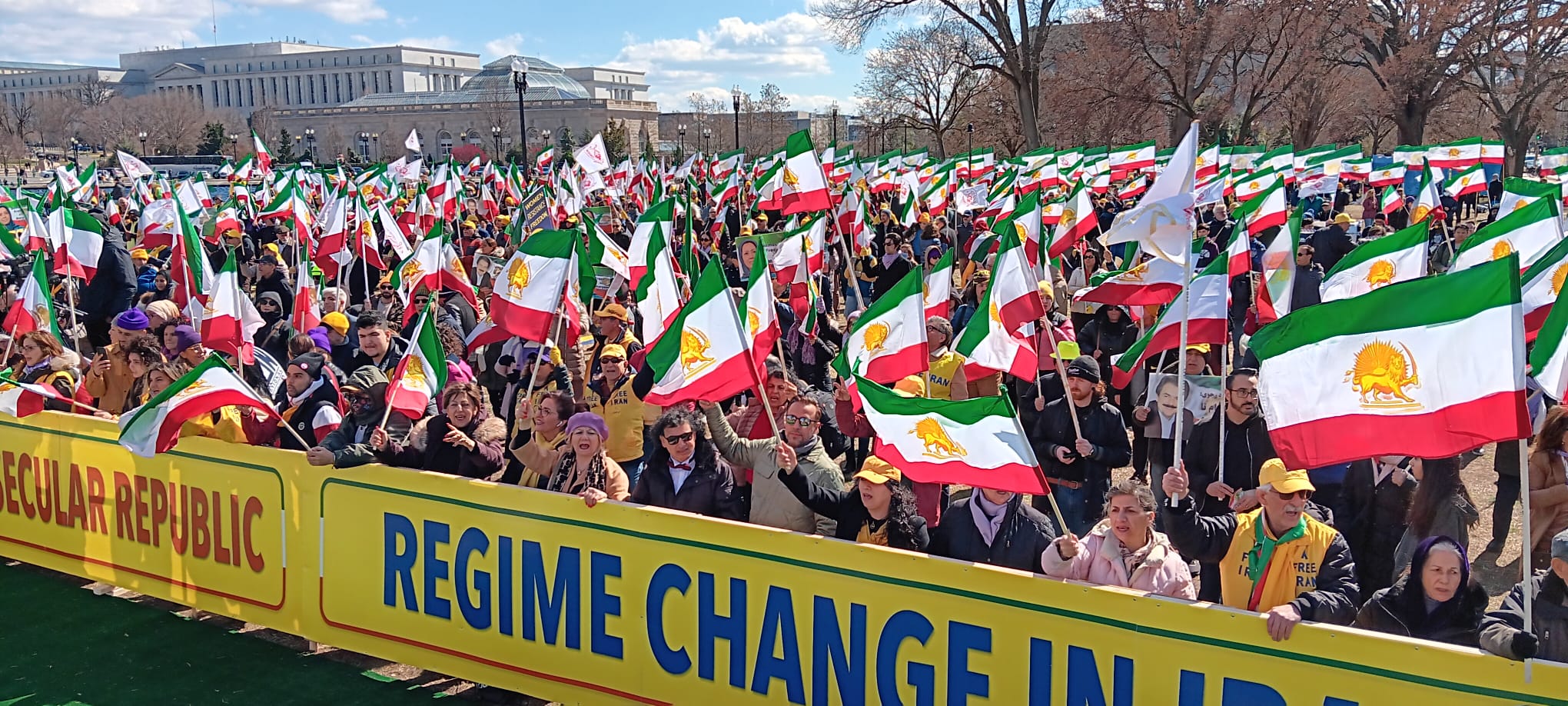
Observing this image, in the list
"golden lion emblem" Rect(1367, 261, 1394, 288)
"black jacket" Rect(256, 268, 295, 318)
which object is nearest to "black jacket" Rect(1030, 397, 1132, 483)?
"golden lion emblem" Rect(1367, 261, 1394, 288)

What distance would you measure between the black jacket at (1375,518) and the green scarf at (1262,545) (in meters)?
1.31

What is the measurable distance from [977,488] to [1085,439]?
185 cm

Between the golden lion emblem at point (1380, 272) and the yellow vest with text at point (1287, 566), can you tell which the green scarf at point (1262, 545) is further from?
the golden lion emblem at point (1380, 272)

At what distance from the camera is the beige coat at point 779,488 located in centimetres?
582

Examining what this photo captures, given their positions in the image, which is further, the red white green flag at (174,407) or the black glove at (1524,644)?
the red white green flag at (174,407)

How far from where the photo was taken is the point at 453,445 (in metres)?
6.36

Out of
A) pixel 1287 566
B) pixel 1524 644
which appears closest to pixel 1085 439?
pixel 1287 566

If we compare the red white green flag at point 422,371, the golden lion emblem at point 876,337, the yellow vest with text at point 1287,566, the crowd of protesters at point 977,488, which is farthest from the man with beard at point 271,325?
the yellow vest with text at point 1287,566

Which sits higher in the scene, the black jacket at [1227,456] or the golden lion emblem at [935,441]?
the golden lion emblem at [935,441]

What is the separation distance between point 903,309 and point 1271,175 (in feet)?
43.4

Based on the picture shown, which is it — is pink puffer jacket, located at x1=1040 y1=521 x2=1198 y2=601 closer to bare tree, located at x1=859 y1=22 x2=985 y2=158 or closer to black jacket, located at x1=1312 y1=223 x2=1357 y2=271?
black jacket, located at x1=1312 y1=223 x2=1357 y2=271

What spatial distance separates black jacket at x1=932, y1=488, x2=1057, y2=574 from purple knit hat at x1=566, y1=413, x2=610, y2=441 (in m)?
1.78

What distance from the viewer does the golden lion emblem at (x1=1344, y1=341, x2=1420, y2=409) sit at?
4316 mm

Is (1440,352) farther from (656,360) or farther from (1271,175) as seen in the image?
(1271,175)
